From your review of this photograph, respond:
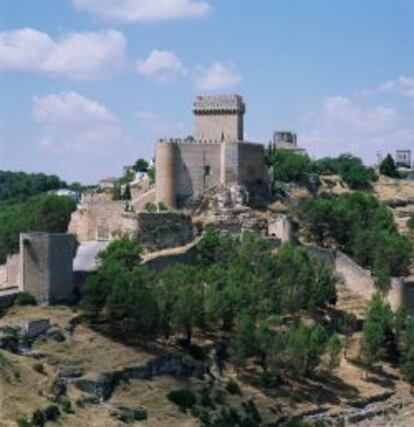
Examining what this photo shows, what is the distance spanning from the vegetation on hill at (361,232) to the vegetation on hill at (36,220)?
1385 cm

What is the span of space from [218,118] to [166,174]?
9.54 m

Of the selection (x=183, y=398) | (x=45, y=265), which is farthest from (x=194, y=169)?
(x=183, y=398)

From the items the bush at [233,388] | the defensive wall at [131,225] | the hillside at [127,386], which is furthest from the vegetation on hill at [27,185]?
the bush at [233,388]

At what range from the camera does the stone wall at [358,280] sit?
65.1 m

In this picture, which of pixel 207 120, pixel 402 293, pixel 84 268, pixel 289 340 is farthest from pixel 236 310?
pixel 207 120

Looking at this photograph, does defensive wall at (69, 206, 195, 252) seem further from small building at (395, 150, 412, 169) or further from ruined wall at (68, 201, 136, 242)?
small building at (395, 150, 412, 169)

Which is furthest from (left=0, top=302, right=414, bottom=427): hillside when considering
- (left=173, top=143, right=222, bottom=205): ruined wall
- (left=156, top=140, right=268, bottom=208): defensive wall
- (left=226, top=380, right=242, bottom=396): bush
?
(left=173, top=143, right=222, bottom=205): ruined wall

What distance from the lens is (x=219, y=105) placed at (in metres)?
78.2

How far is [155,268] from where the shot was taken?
203 feet

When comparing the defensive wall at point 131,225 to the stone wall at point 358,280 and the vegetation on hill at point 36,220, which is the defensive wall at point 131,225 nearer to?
the vegetation on hill at point 36,220

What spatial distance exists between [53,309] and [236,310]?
8.65 metres

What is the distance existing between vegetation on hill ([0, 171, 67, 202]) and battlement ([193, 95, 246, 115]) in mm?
38555

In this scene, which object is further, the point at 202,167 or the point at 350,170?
the point at 350,170

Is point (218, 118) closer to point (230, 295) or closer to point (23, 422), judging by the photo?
point (230, 295)
